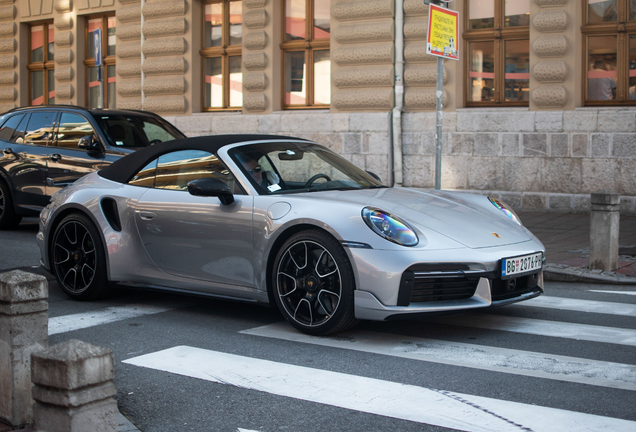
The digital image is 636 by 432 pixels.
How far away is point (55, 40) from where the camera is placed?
20.0m

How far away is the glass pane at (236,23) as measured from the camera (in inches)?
648

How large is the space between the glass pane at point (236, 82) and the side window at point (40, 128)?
6135 millimetres

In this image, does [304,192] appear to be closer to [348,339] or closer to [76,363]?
[348,339]

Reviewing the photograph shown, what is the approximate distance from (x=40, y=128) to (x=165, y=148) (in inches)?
215

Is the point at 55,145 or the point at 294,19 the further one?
the point at 294,19

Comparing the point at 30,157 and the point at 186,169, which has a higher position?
the point at 30,157

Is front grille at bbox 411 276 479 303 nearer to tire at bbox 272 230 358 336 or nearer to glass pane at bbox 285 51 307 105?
tire at bbox 272 230 358 336

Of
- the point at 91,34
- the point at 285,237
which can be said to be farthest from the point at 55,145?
the point at 91,34

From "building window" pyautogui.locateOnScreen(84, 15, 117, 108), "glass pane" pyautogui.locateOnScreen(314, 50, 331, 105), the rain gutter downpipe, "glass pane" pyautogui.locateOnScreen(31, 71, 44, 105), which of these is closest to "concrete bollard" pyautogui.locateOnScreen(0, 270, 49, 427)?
the rain gutter downpipe

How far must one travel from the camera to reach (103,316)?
18.7ft

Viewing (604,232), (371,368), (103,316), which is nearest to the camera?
(371,368)

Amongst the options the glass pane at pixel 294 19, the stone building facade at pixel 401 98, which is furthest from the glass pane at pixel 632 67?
the glass pane at pixel 294 19

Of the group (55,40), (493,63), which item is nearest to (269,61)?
(493,63)

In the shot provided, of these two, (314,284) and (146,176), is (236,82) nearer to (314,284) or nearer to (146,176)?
(146,176)
